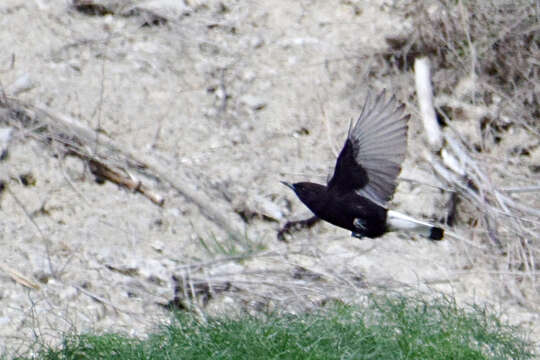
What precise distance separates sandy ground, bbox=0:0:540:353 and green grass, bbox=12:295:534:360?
1.21 feet

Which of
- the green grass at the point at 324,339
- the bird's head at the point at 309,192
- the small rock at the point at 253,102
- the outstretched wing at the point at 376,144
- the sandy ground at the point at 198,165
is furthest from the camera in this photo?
the small rock at the point at 253,102

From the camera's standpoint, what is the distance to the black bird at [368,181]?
4.43 metres

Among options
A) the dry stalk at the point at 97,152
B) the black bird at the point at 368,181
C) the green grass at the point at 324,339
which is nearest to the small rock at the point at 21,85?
the dry stalk at the point at 97,152

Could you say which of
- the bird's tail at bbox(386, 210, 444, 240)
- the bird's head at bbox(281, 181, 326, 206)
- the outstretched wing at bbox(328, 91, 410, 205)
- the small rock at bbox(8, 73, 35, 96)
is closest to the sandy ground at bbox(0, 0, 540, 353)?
the small rock at bbox(8, 73, 35, 96)

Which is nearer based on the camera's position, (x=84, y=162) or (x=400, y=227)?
(x=400, y=227)

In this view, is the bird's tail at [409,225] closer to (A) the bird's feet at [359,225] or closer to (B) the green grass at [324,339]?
(A) the bird's feet at [359,225]

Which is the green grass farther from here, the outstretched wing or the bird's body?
the outstretched wing

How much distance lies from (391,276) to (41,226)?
1.87 meters

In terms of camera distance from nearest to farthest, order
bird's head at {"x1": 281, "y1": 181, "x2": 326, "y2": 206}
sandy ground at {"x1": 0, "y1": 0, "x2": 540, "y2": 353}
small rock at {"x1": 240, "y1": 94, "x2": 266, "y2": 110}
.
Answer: bird's head at {"x1": 281, "y1": 181, "x2": 326, "y2": 206}, sandy ground at {"x1": 0, "y1": 0, "x2": 540, "y2": 353}, small rock at {"x1": 240, "y1": 94, "x2": 266, "y2": 110}

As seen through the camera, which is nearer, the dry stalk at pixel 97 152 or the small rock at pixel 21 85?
the dry stalk at pixel 97 152

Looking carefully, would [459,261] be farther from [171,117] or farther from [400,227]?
[171,117]

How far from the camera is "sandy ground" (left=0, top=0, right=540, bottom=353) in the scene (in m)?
4.81

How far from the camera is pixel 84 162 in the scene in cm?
552

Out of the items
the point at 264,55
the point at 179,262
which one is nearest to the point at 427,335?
the point at 179,262
